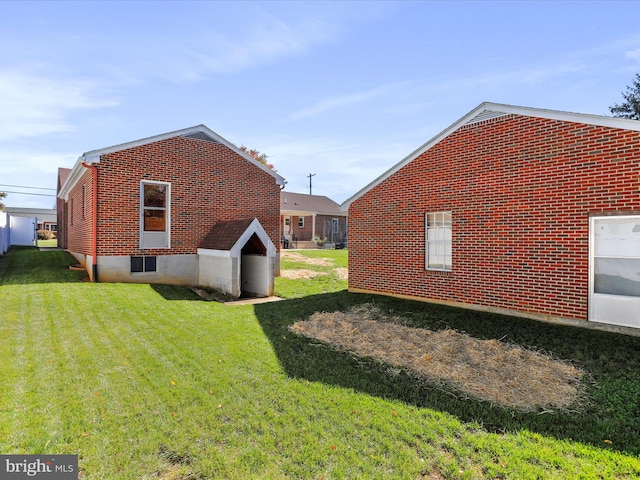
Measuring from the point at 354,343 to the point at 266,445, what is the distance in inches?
159

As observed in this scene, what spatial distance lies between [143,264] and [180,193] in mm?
2956

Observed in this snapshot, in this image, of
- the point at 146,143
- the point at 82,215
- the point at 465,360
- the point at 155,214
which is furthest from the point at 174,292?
the point at 465,360

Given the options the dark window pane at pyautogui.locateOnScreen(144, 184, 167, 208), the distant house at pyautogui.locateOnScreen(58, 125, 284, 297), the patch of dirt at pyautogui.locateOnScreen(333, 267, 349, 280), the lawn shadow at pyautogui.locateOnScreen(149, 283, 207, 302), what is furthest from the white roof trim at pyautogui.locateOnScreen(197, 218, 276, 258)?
the patch of dirt at pyautogui.locateOnScreen(333, 267, 349, 280)

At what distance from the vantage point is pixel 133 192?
41.5 feet

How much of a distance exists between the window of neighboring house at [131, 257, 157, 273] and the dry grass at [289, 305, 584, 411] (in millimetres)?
7038

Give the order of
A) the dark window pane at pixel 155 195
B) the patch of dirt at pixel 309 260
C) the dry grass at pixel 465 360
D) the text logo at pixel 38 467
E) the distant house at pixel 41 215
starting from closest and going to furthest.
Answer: the text logo at pixel 38 467, the dry grass at pixel 465 360, the dark window pane at pixel 155 195, the patch of dirt at pixel 309 260, the distant house at pixel 41 215

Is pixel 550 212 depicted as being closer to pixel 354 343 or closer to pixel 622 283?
pixel 622 283

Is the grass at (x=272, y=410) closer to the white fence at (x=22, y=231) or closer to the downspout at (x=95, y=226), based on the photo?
the downspout at (x=95, y=226)

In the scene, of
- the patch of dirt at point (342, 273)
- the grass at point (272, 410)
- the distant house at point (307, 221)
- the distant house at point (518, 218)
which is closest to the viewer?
the grass at point (272, 410)

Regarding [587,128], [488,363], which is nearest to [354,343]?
[488,363]

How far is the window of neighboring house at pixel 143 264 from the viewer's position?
12694mm

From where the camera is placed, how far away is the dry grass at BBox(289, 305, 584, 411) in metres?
5.13

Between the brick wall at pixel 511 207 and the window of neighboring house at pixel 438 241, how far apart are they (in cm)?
19

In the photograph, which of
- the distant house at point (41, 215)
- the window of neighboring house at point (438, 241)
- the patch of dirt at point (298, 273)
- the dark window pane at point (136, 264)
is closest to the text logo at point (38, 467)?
the window of neighboring house at point (438, 241)
